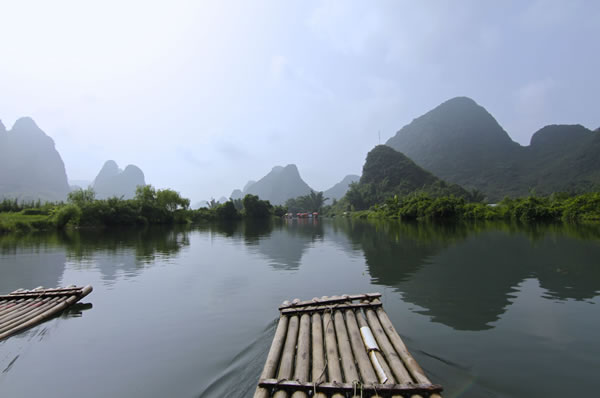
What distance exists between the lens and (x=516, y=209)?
3759 cm

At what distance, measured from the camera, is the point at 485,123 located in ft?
504

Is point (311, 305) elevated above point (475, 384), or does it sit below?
above

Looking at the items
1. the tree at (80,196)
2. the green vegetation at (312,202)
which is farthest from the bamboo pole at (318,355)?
the green vegetation at (312,202)

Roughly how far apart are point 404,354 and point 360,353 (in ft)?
1.78

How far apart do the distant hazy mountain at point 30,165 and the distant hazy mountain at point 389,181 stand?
140 m

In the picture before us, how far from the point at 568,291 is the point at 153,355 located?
983cm

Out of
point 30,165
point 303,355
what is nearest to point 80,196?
point 303,355

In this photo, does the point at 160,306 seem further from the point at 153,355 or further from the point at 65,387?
the point at 65,387

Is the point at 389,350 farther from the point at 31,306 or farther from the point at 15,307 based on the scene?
the point at 15,307

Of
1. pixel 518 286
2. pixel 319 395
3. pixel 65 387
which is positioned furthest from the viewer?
pixel 518 286

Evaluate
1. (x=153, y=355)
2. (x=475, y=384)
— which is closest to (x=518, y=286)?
(x=475, y=384)

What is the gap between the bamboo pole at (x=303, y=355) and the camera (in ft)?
10.3

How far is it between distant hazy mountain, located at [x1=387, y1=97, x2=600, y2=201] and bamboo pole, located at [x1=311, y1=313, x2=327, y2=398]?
91767mm

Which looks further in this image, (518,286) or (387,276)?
(387,276)
